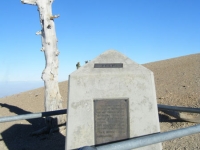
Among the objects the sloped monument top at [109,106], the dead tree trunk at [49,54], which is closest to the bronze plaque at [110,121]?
the sloped monument top at [109,106]

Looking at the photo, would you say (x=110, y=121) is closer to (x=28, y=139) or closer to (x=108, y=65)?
(x=108, y=65)

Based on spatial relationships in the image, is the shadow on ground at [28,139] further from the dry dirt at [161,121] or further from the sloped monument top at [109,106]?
the sloped monument top at [109,106]

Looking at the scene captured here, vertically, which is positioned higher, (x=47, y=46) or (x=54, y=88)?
(x=47, y=46)

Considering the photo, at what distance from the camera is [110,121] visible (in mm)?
3527

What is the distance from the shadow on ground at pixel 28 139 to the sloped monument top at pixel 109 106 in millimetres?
2189

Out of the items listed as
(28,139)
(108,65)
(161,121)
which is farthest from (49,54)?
(108,65)

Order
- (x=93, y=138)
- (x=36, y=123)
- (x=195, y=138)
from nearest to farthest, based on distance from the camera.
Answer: (x=93, y=138)
(x=195, y=138)
(x=36, y=123)

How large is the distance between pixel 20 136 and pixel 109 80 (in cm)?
433

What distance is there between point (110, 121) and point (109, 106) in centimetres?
22

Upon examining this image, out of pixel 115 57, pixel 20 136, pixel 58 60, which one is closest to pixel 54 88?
pixel 58 60

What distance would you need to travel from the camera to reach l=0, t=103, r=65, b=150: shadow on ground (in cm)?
583

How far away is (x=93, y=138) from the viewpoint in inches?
138

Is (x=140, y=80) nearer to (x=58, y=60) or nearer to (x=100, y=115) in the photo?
(x=100, y=115)

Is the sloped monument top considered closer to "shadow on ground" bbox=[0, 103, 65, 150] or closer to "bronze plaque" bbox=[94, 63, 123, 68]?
"bronze plaque" bbox=[94, 63, 123, 68]
